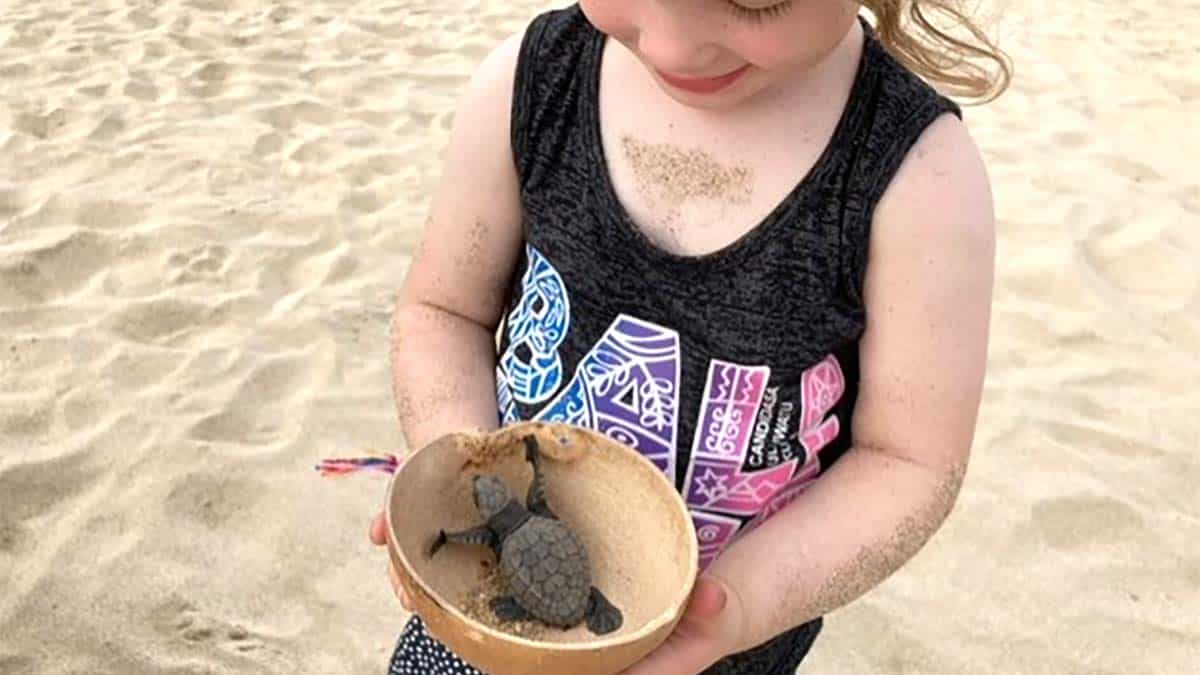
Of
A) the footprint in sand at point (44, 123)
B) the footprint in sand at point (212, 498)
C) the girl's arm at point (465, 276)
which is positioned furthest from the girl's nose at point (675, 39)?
the footprint in sand at point (44, 123)

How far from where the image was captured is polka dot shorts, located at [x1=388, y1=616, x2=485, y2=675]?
117cm

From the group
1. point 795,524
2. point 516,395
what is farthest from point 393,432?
point 795,524

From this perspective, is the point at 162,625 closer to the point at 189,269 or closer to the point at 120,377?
the point at 120,377

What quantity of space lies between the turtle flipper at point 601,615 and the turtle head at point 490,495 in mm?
98

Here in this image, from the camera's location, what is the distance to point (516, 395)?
1153 millimetres

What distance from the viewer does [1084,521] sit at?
91.1 inches

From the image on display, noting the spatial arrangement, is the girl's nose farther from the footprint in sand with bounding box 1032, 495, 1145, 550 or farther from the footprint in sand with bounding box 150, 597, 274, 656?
the footprint in sand with bounding box 1032, 495, 1145, 550

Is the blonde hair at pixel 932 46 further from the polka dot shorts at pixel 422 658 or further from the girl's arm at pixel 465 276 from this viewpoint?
the polka dot shorts at pixel 422 658

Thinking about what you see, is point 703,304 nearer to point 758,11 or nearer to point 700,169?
point 700,169

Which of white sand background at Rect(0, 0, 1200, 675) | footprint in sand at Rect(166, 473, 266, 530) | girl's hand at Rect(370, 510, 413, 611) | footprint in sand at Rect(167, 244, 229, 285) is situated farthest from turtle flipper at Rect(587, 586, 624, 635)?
footprint in sand at Rect(167, 244, 229, 285)

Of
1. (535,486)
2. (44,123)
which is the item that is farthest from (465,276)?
(44,123)

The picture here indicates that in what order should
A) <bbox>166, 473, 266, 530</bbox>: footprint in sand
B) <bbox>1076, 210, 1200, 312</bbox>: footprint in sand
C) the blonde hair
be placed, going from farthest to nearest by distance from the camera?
<bbox>1076, 210, 1200, 312</bbox>: footprint in sand
<bbox>166, 473, 266, 530</bbox>: footprint in sand
the blonde hair

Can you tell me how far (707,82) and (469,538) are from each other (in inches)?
15.1

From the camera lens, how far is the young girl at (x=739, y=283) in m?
0.97
